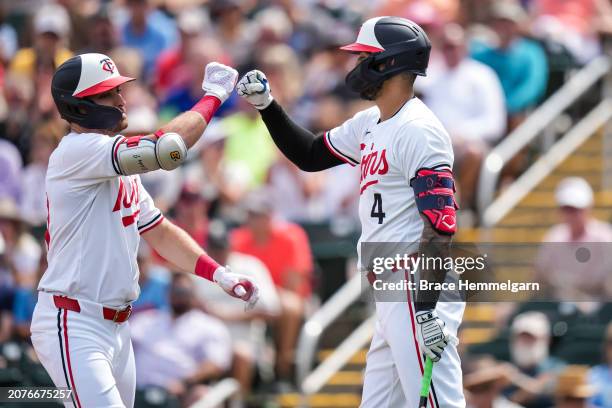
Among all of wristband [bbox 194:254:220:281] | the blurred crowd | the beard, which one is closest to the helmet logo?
the beard

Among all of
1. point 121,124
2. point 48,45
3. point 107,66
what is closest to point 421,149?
point 121,124

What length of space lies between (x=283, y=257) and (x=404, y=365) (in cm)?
462

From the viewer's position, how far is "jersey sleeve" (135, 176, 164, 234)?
798cm

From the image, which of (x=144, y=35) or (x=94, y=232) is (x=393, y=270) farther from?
(x=144, y=35)

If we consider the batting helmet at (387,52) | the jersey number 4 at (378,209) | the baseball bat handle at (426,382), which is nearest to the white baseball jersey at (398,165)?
the jersey number 4 at (378,209)

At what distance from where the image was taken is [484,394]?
32.7ft

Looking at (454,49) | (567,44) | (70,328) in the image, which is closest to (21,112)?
(454,49)

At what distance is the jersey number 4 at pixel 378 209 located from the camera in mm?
7617

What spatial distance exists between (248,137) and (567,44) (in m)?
3.20

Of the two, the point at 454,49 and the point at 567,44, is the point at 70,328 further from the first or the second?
the point at 567,44

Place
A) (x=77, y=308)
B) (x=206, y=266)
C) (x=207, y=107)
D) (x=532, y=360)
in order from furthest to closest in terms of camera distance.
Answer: (x=532, y=360), (x=206, y=266), (x=207, y=107), (x=77, y=308)

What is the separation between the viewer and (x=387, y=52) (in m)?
7.69

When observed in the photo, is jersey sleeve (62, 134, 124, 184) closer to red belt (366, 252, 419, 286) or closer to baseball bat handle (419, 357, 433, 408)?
red belt (366, 252, 419, 286)

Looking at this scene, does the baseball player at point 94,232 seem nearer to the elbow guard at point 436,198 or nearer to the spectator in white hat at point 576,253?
the elbow guard at point 436,198
